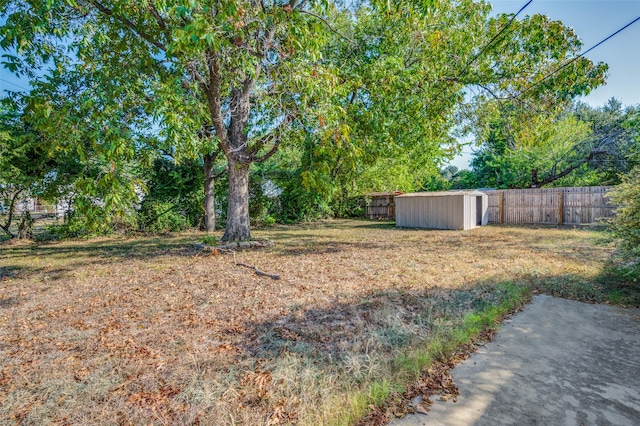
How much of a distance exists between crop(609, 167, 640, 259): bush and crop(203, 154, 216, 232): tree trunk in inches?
444

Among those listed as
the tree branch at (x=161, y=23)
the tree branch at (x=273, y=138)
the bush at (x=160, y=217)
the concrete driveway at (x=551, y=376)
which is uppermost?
the tree branch at (x=161, y=23)

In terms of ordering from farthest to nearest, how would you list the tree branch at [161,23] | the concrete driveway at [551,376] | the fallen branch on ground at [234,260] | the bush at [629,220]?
the tree branch at [161,23]
the fallen branch on ground at [234,260]
the bush at [629,220]
the concrete driveway at [551,376]

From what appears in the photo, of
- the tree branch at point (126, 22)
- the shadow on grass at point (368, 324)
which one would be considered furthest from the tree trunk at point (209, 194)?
the shadow on grass at point (368, 324)

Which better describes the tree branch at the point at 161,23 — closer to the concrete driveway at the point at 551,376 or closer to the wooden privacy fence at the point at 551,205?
the concrete driveway at the point at 551,376

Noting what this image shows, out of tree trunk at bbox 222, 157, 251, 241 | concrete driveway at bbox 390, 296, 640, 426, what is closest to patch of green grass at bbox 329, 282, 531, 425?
concrete driveway at bbox 390, 296, 640, 426

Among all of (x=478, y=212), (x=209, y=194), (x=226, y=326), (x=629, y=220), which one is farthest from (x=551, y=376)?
(x=478, y=212)

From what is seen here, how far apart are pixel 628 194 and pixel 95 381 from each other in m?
6.65

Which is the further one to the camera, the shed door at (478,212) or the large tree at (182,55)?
the shed door at (478,212)

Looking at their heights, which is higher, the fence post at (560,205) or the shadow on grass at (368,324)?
the fence post at (560,205)

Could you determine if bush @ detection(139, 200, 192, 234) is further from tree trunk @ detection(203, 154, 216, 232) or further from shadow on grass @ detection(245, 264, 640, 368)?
shadow on grass @ detection(245, 264, 640, 368)

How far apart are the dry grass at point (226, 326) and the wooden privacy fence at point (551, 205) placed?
6.55 meters

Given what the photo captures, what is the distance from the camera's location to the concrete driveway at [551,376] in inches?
74.5

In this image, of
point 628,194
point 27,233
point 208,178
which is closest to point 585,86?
point 628,194

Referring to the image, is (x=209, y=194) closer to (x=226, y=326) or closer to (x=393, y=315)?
(x=226, y=326)
